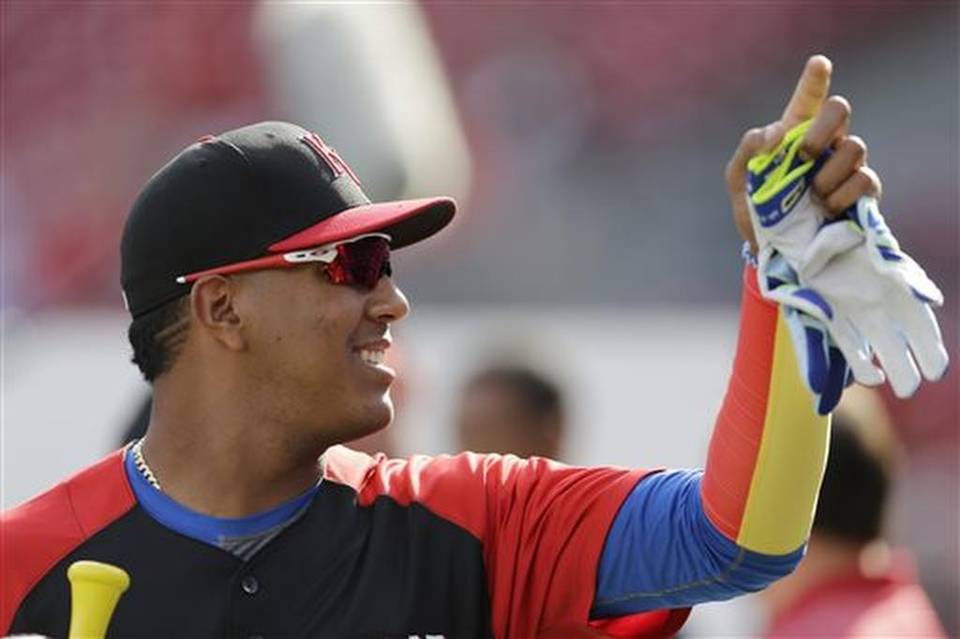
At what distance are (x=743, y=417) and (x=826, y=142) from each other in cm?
40

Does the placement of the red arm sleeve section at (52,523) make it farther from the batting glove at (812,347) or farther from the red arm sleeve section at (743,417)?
the batting glove at (812,347)

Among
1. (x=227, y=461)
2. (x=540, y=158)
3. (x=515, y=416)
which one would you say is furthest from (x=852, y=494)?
(x=540, y=158)

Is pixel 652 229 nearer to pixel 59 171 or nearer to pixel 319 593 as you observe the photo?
pixel 59 171

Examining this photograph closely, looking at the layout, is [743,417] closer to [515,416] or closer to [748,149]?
[748,149]

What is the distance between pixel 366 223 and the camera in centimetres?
262

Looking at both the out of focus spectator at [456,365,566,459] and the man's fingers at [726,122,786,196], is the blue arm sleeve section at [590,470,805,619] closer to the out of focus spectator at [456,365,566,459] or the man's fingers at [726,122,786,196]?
the man's fingers at [726,122,786,196]

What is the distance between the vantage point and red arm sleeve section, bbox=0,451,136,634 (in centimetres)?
253

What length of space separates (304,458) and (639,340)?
185 inches

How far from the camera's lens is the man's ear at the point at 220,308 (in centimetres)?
268

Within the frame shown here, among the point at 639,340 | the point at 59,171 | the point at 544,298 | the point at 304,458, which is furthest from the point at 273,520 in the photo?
the point at 59,171

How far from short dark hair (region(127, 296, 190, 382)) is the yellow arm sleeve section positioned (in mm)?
844

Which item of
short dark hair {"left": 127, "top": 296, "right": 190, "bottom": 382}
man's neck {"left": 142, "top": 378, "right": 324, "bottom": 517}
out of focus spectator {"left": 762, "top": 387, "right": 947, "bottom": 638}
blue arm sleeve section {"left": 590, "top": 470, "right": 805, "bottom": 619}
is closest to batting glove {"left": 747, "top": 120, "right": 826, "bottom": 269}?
blue arm sleeve section {"left": 590, "top": 470, "right": 805, "bottom": 619}

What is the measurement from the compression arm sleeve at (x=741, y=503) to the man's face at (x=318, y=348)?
0.38m

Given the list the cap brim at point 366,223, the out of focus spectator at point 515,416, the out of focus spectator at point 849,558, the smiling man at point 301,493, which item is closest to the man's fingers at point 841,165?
the smiling man at point 301,493
